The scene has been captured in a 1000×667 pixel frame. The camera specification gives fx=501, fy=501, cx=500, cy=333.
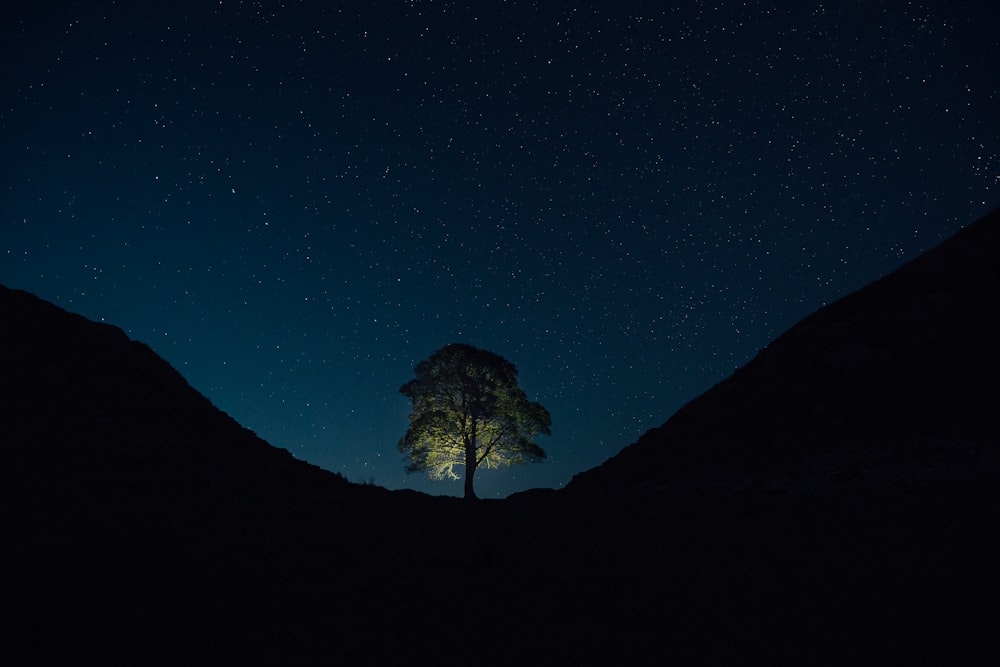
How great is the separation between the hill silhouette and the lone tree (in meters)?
9.83

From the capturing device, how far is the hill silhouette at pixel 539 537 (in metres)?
6.25

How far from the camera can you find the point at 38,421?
623 inches

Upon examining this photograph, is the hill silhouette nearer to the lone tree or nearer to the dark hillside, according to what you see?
the dark hillside

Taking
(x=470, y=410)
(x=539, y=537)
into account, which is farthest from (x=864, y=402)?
(x=470, y=410)

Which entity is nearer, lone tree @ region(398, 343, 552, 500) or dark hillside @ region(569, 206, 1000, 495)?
dark hillside @ region(569, 206, 1000, 495)

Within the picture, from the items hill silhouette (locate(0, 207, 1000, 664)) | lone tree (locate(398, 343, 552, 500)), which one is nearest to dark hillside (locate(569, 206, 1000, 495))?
hill silhouette (locate(0, 207, 1000, 664))

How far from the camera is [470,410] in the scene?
32375mm

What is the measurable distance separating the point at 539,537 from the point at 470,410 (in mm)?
20896

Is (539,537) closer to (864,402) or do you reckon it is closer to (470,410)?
(864,402)

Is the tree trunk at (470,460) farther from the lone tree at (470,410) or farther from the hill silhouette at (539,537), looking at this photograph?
the hill silhouette at (539,537)

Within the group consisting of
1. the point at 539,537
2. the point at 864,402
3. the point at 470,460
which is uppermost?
the point at 470,460

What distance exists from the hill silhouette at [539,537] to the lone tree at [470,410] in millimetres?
9833

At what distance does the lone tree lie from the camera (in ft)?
106

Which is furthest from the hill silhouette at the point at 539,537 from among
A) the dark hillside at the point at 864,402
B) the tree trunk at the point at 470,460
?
the tree trunk at the point at 470,460
